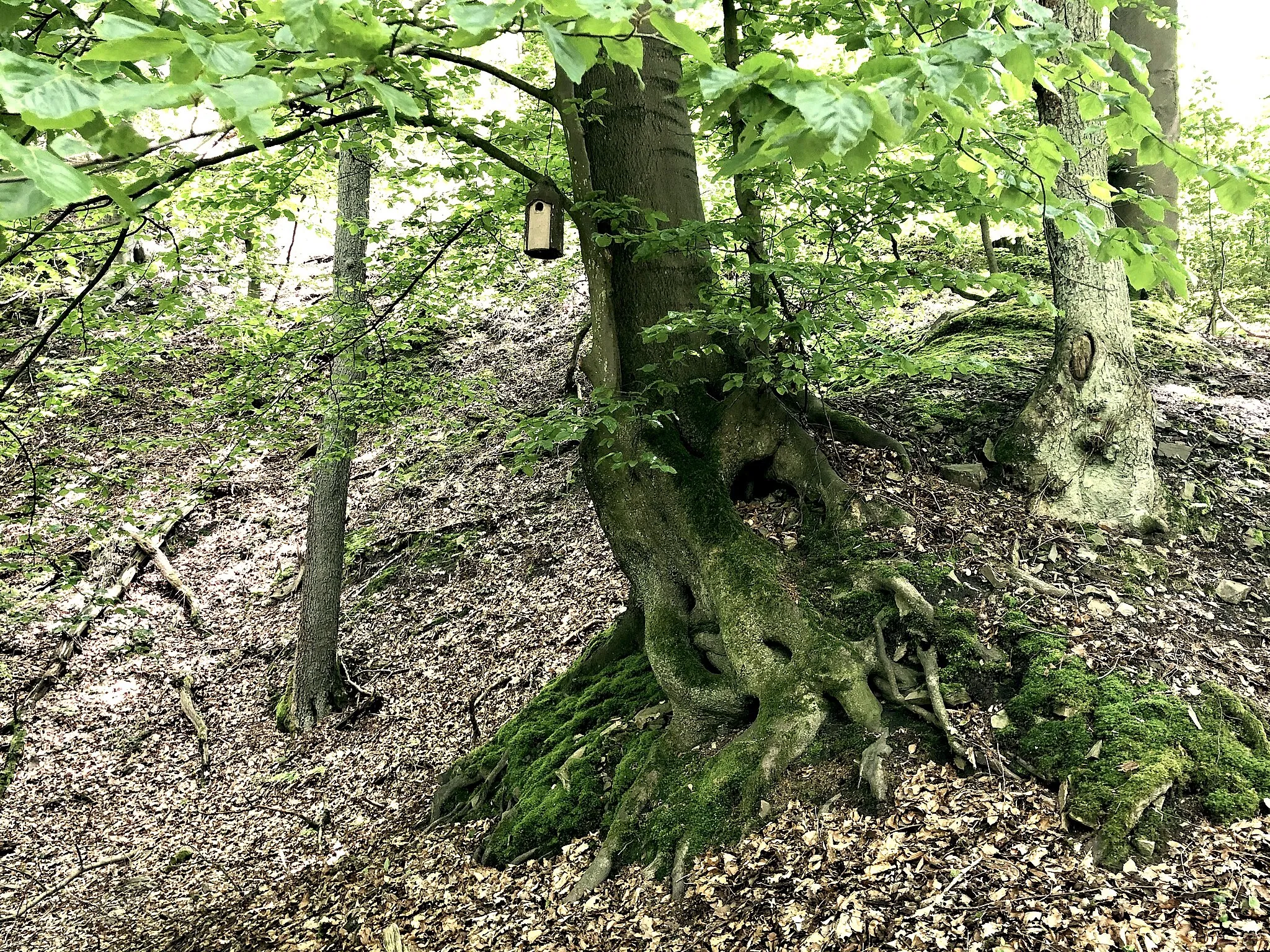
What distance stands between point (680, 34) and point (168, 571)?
1090 centimetres

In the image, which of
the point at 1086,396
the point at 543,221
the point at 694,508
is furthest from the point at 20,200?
the point at 1086,396

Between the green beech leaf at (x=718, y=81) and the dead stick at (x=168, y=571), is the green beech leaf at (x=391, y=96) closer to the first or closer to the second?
the green beech leaf at (x=718, y=81)

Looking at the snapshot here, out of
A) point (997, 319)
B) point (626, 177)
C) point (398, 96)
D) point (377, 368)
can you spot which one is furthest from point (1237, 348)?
point (398, 96)

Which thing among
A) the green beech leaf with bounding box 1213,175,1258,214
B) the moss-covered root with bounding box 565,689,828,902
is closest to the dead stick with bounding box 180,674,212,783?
the moss-covered root with bounding box 565,689,828,902

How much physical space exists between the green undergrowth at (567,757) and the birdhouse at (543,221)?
3014 mm

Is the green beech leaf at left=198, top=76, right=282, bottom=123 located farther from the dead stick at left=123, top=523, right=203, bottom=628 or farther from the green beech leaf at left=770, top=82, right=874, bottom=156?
the dead stick at left=123, top=523, right=203, bottom=628

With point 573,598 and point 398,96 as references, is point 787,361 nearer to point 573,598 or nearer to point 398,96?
point 398,96

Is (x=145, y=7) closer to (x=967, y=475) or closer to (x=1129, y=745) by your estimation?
(x=1129, y=745)

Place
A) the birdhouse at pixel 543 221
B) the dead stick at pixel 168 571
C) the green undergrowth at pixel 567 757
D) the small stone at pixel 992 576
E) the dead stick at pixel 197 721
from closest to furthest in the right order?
1. the birdhouse at pixel 543 221
2. the small stone at pixel 992 576
3. the green undergrowth at pixel 567 757
4. the dead stick at pixel 197 721
5. the dead stick at pixel 168 571

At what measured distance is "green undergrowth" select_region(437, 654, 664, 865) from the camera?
4.83 metres

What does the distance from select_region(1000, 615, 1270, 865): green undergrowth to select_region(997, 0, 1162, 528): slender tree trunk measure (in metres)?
1.60

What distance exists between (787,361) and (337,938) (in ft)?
15.0

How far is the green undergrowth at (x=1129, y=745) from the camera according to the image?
11.1 ft

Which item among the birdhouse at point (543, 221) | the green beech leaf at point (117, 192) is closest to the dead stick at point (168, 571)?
the birdhouse at point (543, 221)
